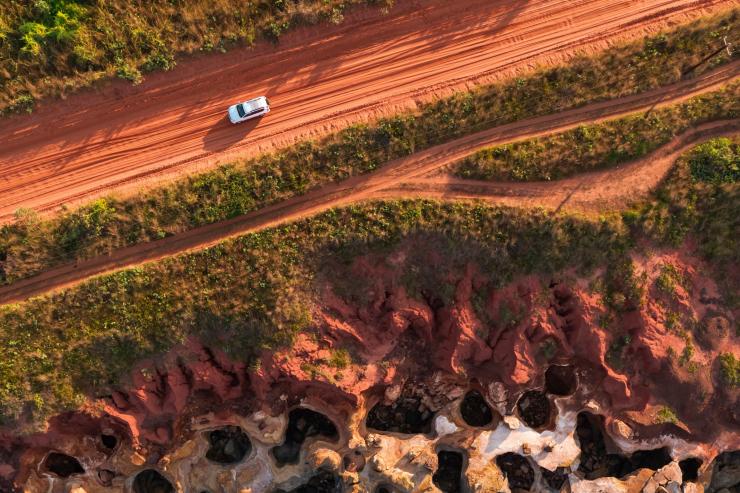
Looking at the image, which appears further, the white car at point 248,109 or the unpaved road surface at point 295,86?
the unpaved road surface at point 295,86

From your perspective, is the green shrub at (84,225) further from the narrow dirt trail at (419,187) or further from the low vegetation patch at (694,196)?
the low vegetation patch at (694,196)

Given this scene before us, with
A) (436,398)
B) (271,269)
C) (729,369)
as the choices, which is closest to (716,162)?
(729,369)

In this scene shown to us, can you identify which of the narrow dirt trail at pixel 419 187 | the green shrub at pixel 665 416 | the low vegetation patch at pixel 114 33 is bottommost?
the green shrub at pixel 665 416

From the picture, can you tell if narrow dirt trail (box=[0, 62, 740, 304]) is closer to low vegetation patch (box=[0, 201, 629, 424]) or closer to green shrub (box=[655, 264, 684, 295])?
low vegetation patch (box=[0, 201, 629, 424])

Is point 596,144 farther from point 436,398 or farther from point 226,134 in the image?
point 226,134

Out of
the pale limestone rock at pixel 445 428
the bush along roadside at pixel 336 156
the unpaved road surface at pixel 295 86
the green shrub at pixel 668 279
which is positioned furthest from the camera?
the pale limestone rock at pixel 445 428

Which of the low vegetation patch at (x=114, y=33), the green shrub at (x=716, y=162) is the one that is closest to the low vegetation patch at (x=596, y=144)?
the green shrub at (x=716, y=162)
